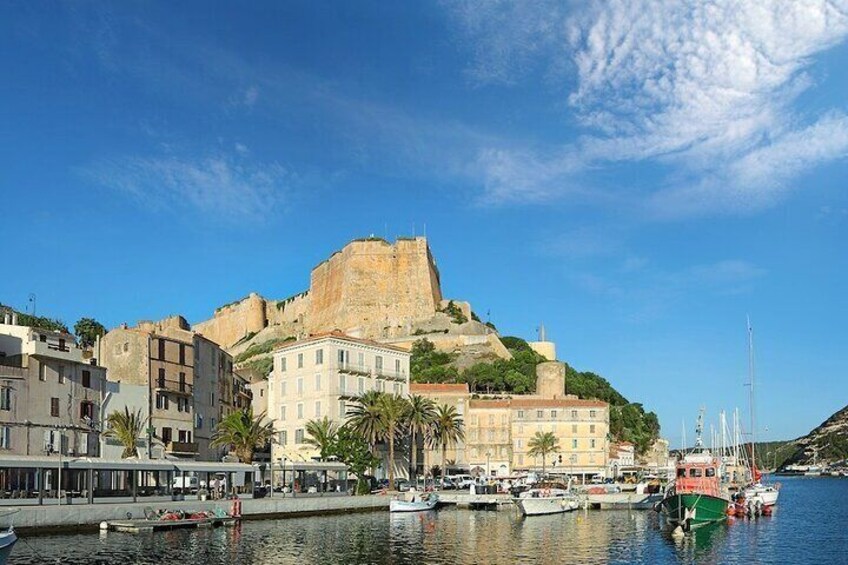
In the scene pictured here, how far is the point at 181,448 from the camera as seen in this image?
209ft

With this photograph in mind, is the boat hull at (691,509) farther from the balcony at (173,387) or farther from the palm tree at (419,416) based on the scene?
the balcony at (173,387)

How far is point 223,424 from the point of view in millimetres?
65438

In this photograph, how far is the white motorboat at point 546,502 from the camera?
196 ft

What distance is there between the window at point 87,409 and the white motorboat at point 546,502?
28.6 m

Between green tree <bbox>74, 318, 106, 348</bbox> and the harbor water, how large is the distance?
61.2 meters

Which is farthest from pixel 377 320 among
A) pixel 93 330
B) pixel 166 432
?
pixel 166 432

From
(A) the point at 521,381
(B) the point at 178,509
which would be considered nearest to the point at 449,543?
(B) the point at 178,509

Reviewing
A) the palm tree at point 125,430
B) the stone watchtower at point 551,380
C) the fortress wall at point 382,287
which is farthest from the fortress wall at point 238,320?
the palm tree at point 125,430

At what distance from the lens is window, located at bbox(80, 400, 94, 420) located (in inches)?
2247

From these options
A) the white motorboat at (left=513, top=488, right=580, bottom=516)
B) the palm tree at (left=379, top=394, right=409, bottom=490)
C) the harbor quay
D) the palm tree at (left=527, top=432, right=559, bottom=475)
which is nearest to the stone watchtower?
the palm tree at (left=527, top=432, right=559, bottom=475)

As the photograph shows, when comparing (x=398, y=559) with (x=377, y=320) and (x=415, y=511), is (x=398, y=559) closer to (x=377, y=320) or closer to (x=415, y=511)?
(x=415, y=511)

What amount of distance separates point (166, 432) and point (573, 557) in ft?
114

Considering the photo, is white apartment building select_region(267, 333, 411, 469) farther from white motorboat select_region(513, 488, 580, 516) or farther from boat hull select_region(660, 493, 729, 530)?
boat hull select_region(660, 493, 729, 530)

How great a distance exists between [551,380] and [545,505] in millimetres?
52587
